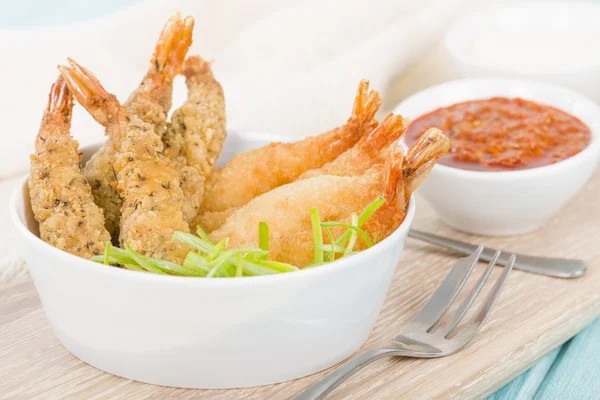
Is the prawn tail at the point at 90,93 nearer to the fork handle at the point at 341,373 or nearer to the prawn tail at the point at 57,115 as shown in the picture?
the prawn tail at the point at 57,115

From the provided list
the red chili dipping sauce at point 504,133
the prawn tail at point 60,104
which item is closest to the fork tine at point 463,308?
the red chili dipping sauce at point 504,133

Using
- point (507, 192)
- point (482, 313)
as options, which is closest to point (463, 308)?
point (482, 313)

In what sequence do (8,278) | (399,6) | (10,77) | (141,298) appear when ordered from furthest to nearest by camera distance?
(399,6) < (10,77) < (8,278) < (141,298)

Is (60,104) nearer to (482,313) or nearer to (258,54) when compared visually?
(482,313)

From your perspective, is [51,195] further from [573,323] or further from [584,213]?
[584,213]

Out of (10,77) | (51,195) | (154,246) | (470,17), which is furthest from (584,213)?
(10,77)
